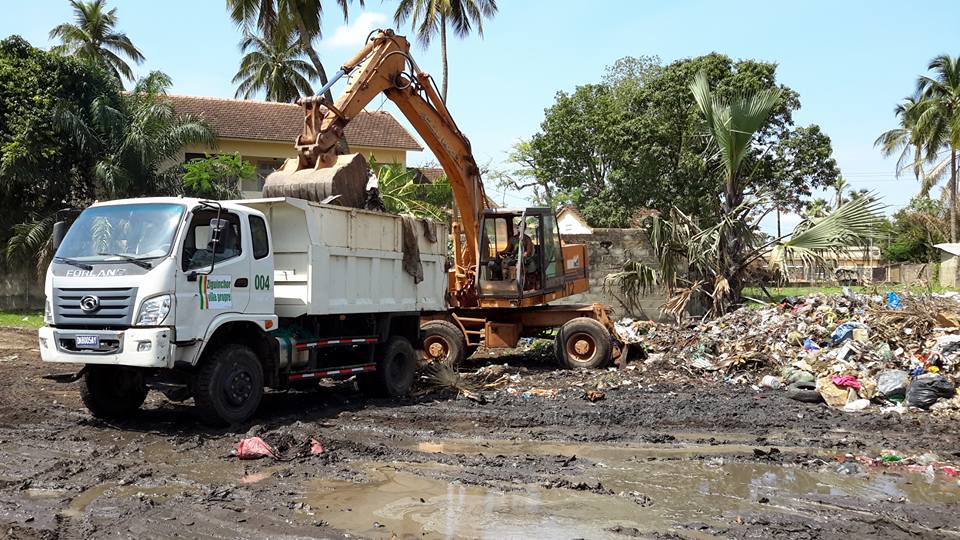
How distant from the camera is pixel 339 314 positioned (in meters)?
10.1

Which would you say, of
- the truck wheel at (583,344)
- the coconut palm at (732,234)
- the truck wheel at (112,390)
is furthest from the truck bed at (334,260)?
the coconut palm at (732,234)

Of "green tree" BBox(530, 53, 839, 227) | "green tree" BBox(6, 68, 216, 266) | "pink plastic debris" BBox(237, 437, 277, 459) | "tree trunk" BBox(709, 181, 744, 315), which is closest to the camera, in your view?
"pink plastic debris" BBox(237, 437, 277, 459)

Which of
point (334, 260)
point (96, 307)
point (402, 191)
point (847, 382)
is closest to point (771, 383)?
point (847, 382)

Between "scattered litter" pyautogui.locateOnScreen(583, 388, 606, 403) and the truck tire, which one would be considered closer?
"scattered litter" pyautogui.locateOnScreen(583, 388, 606, 403)

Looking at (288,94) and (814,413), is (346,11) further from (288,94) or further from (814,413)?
(814,413)

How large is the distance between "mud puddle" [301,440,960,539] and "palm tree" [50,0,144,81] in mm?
34350

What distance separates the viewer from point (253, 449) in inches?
297

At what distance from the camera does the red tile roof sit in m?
30.5

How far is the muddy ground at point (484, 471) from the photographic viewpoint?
569 cm

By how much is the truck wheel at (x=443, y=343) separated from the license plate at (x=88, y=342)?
6355mm

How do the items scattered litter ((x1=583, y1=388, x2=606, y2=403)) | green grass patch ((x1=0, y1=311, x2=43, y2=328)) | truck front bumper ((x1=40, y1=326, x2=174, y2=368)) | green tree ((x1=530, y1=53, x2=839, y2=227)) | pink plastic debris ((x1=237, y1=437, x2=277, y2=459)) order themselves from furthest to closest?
green tree ((x1=530, y1=53, x2=839, y2=227)) → green grass patch ((x1=0, y1=311, x2=43, y2=328)) → scattered litter ((x1=583, y1=388, x2=606, y2=403)) → truck front bumper ((x1=40, y1=326, x2=174, y2=368)) → pink plastic debris ((x1=237, y1=437, x2=277, y2=459))

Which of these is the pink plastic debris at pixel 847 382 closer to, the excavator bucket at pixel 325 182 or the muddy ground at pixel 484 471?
the muddy ground at pixel 484 471

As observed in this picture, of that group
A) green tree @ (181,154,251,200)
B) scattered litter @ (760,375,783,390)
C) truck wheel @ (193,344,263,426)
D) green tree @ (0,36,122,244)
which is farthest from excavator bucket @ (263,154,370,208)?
green tree @ (0,36,122,244)

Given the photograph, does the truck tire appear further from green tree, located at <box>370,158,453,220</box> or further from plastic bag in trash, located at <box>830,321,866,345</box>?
green tree, located at <box>370,158,453,220</box>
